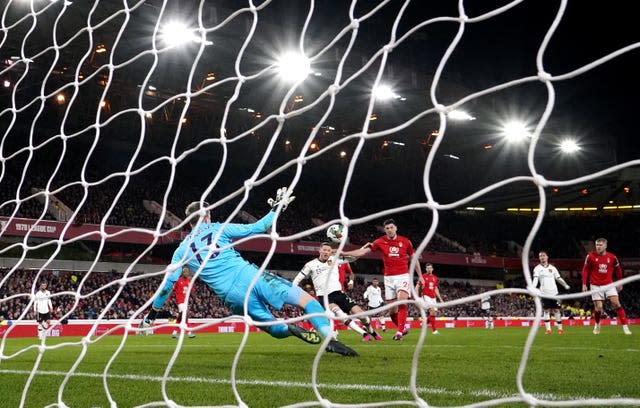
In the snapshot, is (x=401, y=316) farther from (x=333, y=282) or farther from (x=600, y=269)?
(x=600, y=269)

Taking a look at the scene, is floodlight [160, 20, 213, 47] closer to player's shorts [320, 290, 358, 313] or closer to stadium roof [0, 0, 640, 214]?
stadium roof [0, 0, 640, 214]

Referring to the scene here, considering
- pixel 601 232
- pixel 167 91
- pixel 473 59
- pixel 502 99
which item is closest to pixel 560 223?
pixel 601 232

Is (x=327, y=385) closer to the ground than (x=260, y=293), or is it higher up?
closer to the ground

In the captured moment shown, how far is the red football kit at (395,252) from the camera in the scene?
11.2m

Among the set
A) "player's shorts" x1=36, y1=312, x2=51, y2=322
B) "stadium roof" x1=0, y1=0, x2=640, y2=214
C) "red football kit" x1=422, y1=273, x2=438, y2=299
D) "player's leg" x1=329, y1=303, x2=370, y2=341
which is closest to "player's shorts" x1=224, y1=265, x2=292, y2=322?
"player's leg" x1=329, y1=303, x2=370, y2=341

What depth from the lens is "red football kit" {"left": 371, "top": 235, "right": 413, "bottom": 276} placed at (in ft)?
36.8

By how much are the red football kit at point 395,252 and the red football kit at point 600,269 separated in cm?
393

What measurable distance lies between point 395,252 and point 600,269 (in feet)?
14.7

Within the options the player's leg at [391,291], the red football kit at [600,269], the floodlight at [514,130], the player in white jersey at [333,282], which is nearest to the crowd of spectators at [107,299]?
the floodlight at [514,130]

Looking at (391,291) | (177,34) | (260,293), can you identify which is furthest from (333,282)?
(260,293)

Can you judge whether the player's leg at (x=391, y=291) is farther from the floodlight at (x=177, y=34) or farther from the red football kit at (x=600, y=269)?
the floodlight at (x=177, y=34)

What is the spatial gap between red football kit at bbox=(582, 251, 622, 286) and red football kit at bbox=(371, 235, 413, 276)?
3.93m

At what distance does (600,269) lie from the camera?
518 inches

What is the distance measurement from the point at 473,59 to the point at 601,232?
2295cm
